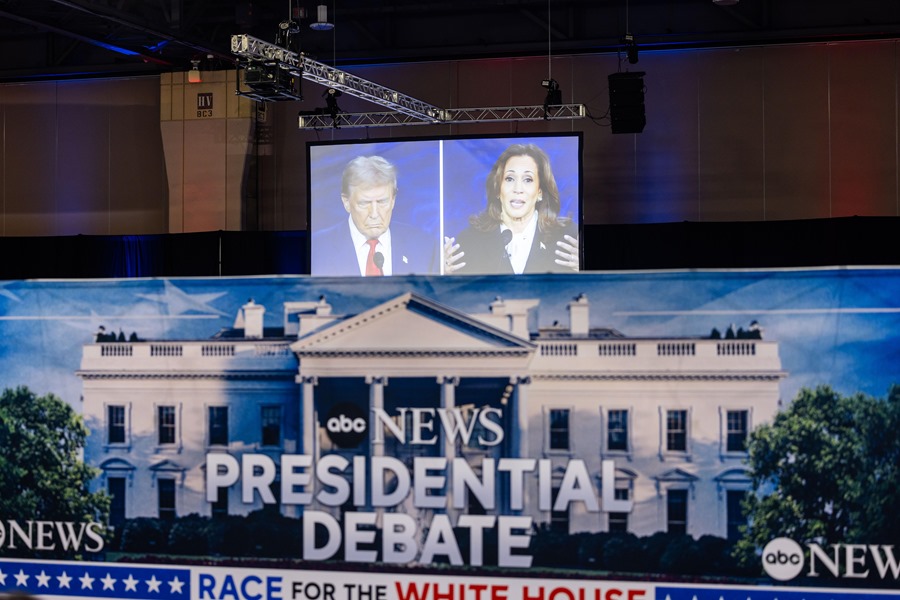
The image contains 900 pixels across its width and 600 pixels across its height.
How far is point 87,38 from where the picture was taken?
1487 cm

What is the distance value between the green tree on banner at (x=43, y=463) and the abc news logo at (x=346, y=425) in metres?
0.68

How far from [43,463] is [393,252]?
11.0 m

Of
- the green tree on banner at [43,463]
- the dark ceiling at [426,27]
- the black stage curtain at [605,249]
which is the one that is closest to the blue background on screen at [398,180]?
the black stage curtain at [605,249]

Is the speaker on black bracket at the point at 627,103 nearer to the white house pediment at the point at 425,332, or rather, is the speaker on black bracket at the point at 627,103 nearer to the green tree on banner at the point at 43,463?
the white house pediment at the point at 425,332

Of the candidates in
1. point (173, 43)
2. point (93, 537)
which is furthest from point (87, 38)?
point (93, 537)

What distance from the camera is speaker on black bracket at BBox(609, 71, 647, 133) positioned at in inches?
547

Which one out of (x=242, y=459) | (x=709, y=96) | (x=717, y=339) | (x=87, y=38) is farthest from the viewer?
(x=709, y=96)

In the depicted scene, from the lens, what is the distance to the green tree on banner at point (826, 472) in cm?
264

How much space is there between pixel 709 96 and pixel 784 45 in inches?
49.6

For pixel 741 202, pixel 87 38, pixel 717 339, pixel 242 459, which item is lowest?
pixel 242 459

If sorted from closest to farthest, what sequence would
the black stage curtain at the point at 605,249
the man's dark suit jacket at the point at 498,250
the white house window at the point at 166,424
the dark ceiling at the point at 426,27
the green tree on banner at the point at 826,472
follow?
the green tree on banner at the point at 826,472 → the white house window at the point at 166,424 → the man's dark suit jacket at the point at 498,250 → the black stage curtain at the point at 605,249 → the dark ceiling at the point at 426,27

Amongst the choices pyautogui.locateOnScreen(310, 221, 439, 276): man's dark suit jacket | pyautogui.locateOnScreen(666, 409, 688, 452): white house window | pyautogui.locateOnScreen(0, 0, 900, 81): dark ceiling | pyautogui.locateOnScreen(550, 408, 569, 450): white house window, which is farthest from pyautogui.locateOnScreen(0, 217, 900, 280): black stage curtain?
pyautogui.locateOnScreen(666, 409, 688, 452): white house window

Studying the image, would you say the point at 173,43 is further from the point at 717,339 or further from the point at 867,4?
the point at 717,339

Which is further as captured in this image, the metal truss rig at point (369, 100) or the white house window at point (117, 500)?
the metal truss rig at point (369, 100)
